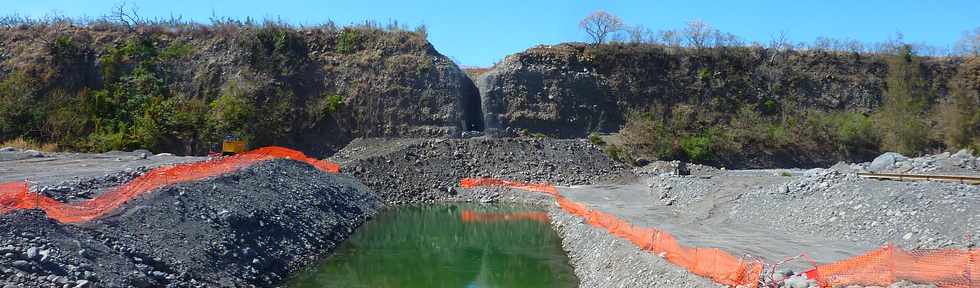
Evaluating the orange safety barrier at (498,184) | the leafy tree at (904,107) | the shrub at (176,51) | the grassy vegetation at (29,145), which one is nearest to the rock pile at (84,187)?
the orange safety barrier at (498,184)

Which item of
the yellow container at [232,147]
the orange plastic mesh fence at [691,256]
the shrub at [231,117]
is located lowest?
the orange plastic mesh fence at [691,256]

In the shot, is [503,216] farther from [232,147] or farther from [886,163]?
[886,163]

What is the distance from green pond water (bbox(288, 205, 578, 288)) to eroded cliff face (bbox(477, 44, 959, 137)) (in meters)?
17.5

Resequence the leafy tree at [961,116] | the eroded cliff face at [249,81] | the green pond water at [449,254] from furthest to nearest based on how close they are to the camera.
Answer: the leafy tree at [961,116], the eroded cliff face at [249,81], the green pond water at [449,254]

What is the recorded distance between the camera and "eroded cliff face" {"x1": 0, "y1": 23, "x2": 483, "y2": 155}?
139 ft

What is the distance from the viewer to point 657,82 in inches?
1976

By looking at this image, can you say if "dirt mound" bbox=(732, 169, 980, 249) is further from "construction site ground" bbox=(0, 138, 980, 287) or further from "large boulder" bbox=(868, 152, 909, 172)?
"large boulder" bbox=(868, 152, 909, 172)

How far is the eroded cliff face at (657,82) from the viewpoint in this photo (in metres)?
46.7

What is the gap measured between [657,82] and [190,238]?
40167 millimetres

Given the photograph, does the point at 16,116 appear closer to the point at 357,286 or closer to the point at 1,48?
the point at 1,48

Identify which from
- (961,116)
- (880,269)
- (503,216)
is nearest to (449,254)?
(503,216)

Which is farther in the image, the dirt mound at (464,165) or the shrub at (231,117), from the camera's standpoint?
the shrub at (231,117)

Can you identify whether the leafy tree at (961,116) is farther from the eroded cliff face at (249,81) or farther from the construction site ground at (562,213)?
the eroded cliff face at (249,81)

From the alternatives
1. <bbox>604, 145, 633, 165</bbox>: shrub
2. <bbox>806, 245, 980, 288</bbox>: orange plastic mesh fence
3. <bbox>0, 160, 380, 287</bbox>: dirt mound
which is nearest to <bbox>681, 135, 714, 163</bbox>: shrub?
<bbox>604, 145, 633, 165</bbox>: shrub
